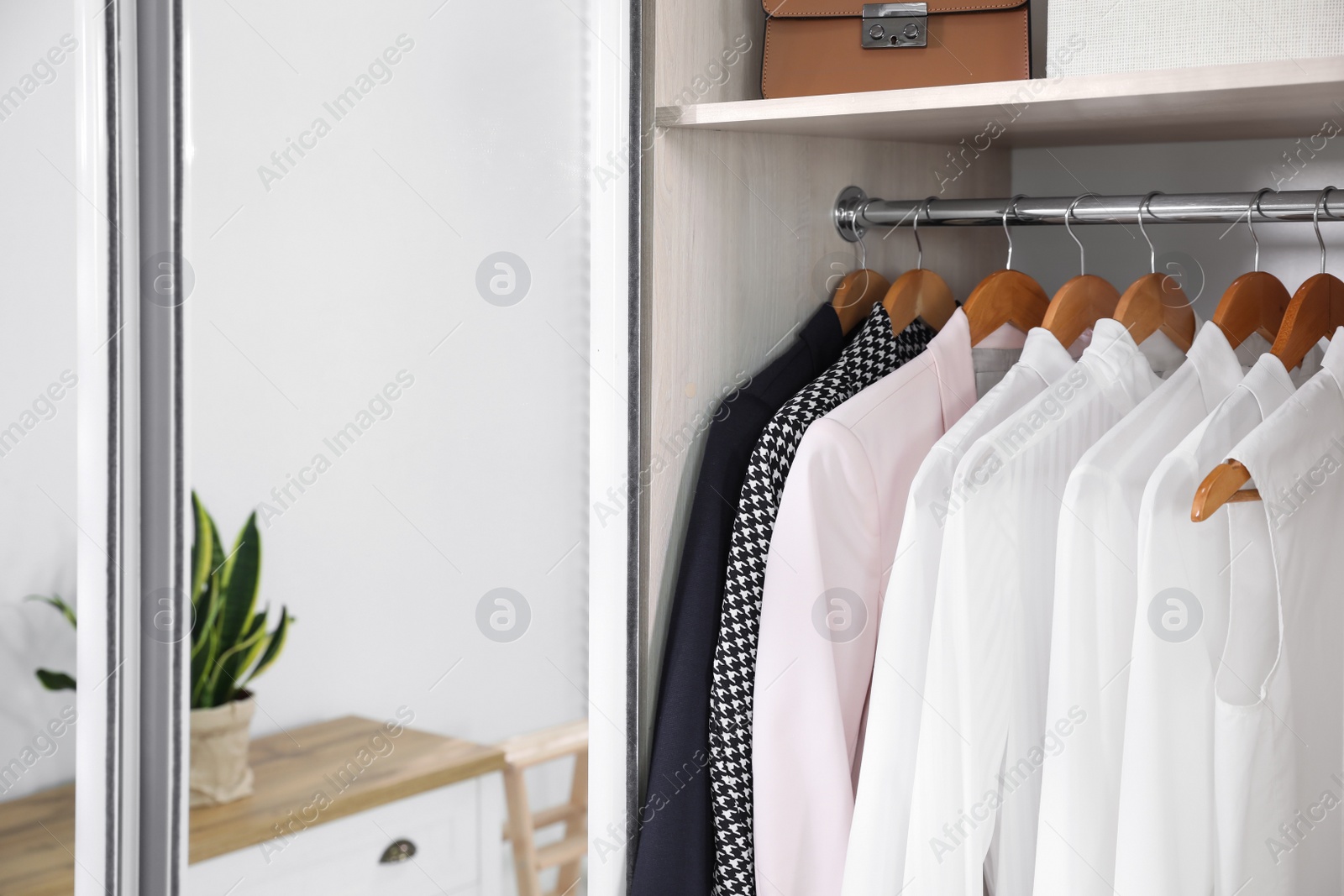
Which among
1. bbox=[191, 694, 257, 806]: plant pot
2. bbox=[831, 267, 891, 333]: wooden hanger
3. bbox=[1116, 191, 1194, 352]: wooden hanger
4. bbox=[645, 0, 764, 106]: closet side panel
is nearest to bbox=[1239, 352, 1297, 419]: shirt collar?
bbox=[1116, 191, 1194, 352]: wooden hanger

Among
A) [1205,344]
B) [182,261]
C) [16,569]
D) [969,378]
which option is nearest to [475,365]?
[182,261]

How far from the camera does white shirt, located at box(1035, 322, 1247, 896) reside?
0.89 meters

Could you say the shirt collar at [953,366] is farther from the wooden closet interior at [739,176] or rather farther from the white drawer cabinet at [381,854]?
the white drawer cabinet at [381,854]

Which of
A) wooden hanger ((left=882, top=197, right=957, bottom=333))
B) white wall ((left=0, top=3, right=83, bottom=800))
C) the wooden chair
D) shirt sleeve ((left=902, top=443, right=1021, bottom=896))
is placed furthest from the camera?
wooden hanger ((left=882, top=197, right=957, bottom=333))

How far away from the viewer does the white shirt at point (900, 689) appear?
99 cm

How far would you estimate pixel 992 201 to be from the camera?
3.99ft

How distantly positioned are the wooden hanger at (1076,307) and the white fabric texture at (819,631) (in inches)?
6.7

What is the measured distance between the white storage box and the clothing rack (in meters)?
0.18

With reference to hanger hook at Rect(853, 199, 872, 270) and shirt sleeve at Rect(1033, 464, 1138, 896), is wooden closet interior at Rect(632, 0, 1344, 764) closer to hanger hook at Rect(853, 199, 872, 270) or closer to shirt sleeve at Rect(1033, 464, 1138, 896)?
hanger hook at Rect(853, 199, 872, 270)

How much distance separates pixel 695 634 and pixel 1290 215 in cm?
70

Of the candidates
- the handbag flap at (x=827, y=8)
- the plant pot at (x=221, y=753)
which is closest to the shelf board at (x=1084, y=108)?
the handbag flap at (x=827, y=8)

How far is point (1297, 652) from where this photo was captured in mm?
921

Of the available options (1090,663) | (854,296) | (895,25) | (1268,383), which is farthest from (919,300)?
(1090,663)

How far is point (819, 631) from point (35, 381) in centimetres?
69
